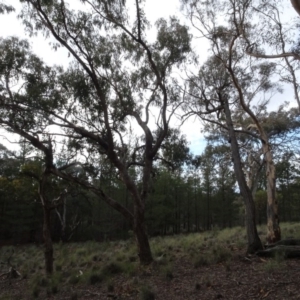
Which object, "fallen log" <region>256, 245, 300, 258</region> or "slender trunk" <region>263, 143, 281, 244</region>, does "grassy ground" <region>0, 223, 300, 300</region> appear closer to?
"fallen log" <region>256, 245, 300, 258</region>

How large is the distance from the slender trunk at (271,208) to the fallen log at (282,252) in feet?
7.55

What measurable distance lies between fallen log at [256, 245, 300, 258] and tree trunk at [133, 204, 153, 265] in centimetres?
292

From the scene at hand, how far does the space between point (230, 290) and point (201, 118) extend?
26.8ft

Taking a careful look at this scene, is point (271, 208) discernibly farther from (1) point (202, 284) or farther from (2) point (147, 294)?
(2) point (147, 294)

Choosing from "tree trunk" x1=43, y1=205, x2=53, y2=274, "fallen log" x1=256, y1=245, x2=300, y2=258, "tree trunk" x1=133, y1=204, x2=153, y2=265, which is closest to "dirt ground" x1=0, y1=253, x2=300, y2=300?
"fallen log" x1=256, y1=245, x2=300, y2=258

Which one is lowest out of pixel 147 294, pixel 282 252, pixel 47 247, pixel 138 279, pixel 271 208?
pixel 147 294

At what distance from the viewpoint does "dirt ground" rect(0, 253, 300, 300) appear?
264 inches

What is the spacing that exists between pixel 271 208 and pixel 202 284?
18.7 ft

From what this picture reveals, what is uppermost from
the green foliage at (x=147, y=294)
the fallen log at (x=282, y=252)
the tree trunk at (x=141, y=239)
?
the tree trunk at (x=141, y=239)

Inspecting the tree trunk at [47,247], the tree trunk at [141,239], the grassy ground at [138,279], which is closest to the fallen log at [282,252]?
the grassy ground at [138,279]

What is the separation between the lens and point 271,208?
40.9 feet

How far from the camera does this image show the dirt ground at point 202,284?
6.71 metres

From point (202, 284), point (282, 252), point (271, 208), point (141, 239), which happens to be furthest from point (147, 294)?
point (271, 208)

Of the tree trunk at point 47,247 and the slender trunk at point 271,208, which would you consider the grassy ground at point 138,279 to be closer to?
the tree trunk at point 47,247
